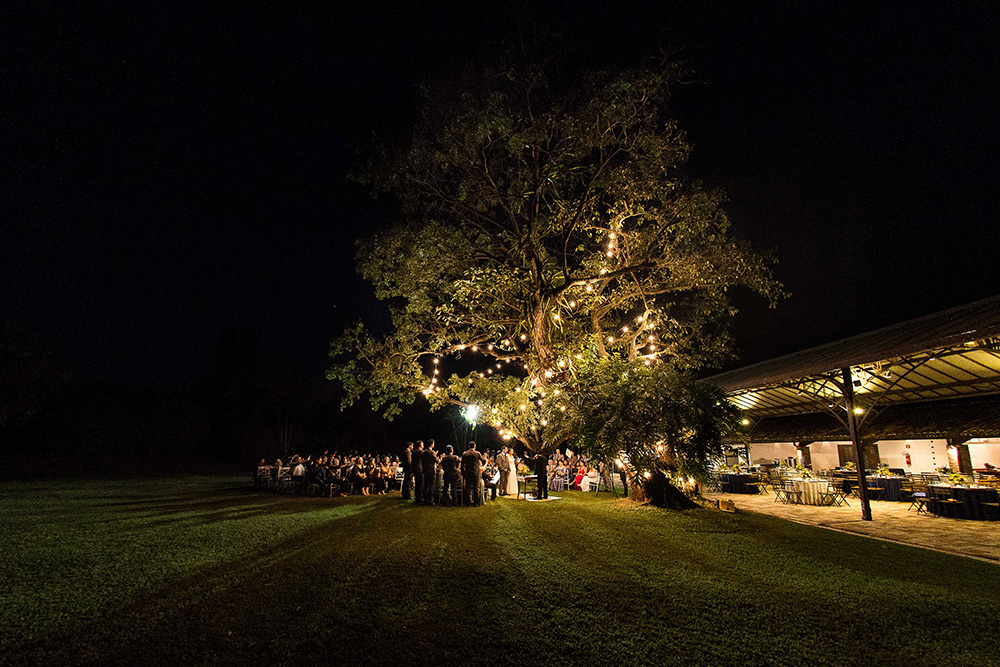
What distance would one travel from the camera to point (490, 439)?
3878 cm

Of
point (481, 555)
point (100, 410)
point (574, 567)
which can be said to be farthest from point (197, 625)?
point (100, 410)

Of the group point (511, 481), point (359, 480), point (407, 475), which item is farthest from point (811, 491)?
point (359, 480)

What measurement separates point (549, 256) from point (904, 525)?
1015cm

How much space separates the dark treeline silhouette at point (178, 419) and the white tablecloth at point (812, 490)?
28.9 m

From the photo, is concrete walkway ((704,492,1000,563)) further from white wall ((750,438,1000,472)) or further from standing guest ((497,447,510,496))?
standing guest ((497,447,510,496))

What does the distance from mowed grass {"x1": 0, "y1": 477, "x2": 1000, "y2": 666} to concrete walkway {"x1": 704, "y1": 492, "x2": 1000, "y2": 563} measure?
94 cm

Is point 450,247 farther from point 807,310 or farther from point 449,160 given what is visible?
point 807,310

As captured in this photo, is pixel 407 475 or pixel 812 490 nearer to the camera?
pixel 812 490

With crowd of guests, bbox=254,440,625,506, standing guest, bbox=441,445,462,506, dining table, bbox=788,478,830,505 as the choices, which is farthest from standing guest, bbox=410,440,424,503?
dining table, bbox=788,478,830,505

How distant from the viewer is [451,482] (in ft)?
38.1

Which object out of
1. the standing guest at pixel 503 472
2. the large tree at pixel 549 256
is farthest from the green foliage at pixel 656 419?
the standing guest at pixel 503 472

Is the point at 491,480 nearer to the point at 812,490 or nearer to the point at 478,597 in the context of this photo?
the point at 812,490

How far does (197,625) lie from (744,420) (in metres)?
9.57

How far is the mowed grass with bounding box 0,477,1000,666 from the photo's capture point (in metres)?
3.36
